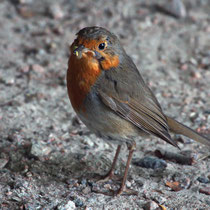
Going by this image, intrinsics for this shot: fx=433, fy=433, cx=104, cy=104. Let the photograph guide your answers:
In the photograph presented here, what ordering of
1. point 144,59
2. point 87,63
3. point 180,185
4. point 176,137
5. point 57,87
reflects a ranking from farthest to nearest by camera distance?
point 144,59 → point 57,87 → point 176,137 → point 180,185 → point 87,63

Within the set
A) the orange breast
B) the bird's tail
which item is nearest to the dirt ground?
the bird's tail

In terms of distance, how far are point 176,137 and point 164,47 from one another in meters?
1.87

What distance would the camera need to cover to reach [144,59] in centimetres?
575

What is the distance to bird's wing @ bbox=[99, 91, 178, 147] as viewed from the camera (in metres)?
3.53

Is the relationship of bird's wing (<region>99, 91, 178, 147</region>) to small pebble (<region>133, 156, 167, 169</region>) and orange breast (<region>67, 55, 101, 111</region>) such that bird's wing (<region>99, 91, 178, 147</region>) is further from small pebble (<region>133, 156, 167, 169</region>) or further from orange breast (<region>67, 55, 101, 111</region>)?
small pebble (<region>133, 156, 167, 169</region>)

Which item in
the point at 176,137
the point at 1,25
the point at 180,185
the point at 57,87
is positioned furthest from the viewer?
the point at 1,25

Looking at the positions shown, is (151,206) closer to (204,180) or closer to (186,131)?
(204,180)

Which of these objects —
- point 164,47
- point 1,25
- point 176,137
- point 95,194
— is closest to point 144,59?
point 164,47

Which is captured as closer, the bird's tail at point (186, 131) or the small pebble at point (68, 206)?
the small pebble at point (68, 206)

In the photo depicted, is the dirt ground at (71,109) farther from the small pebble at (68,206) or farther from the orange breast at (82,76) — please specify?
the orange breast at (82,76)

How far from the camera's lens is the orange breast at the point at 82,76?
3.43 meters

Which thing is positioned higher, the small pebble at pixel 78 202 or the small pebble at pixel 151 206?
the small pebble at pixel 151 206

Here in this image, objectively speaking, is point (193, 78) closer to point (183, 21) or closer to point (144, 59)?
point (144, 59)

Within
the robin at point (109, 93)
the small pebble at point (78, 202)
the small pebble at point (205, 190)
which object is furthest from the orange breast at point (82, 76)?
the small pebble at point (205, 190)
